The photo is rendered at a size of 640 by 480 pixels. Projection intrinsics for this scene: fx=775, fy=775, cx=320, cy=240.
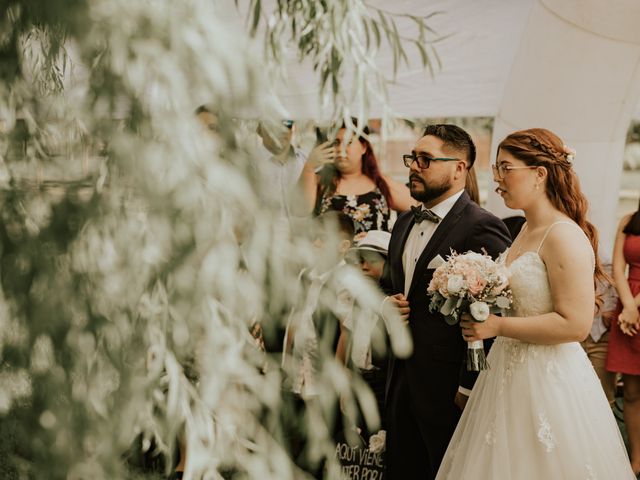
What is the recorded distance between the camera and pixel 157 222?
101 cm

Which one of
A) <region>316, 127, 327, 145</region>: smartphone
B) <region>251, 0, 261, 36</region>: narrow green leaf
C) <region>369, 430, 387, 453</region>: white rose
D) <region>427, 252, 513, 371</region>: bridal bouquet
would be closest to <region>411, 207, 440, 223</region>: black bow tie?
<region>427, 252, 513, 371</region>: bridal bouquet

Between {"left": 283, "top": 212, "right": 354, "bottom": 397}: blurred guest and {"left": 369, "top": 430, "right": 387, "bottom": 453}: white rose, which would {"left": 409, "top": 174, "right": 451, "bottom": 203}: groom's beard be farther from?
{"left": 283, "top": 212, "right": 354, "bottom": 397}: blurred guest

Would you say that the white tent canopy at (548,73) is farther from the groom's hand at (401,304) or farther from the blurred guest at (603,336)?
the groom's hand at (401,304)

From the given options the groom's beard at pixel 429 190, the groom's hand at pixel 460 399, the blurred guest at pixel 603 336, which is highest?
the groom's beard at pixel 429 190

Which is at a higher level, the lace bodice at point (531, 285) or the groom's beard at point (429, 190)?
the groom's beard at point (429, 190)

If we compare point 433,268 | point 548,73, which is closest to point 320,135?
point 433,268

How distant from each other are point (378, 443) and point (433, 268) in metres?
0.86

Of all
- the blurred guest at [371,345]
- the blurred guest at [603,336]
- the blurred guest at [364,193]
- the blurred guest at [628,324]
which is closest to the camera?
the blurred guest at [371,345]

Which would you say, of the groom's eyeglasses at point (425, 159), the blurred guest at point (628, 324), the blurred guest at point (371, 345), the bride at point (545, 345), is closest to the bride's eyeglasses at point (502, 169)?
the bride at point (545, 345)

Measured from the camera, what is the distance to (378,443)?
3.15 m

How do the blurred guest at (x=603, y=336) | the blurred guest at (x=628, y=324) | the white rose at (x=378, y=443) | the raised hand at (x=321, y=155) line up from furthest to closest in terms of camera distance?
the blurred guest at (x=603, y=336) → the blurred guest at (x=628, y=324) → the white rose at (x=378, y=443) → the raised hand at (x=321, y=155)

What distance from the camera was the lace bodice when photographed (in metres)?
2.45

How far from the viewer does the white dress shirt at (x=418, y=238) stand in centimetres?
280

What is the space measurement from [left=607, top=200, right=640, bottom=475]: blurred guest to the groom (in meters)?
1.54
